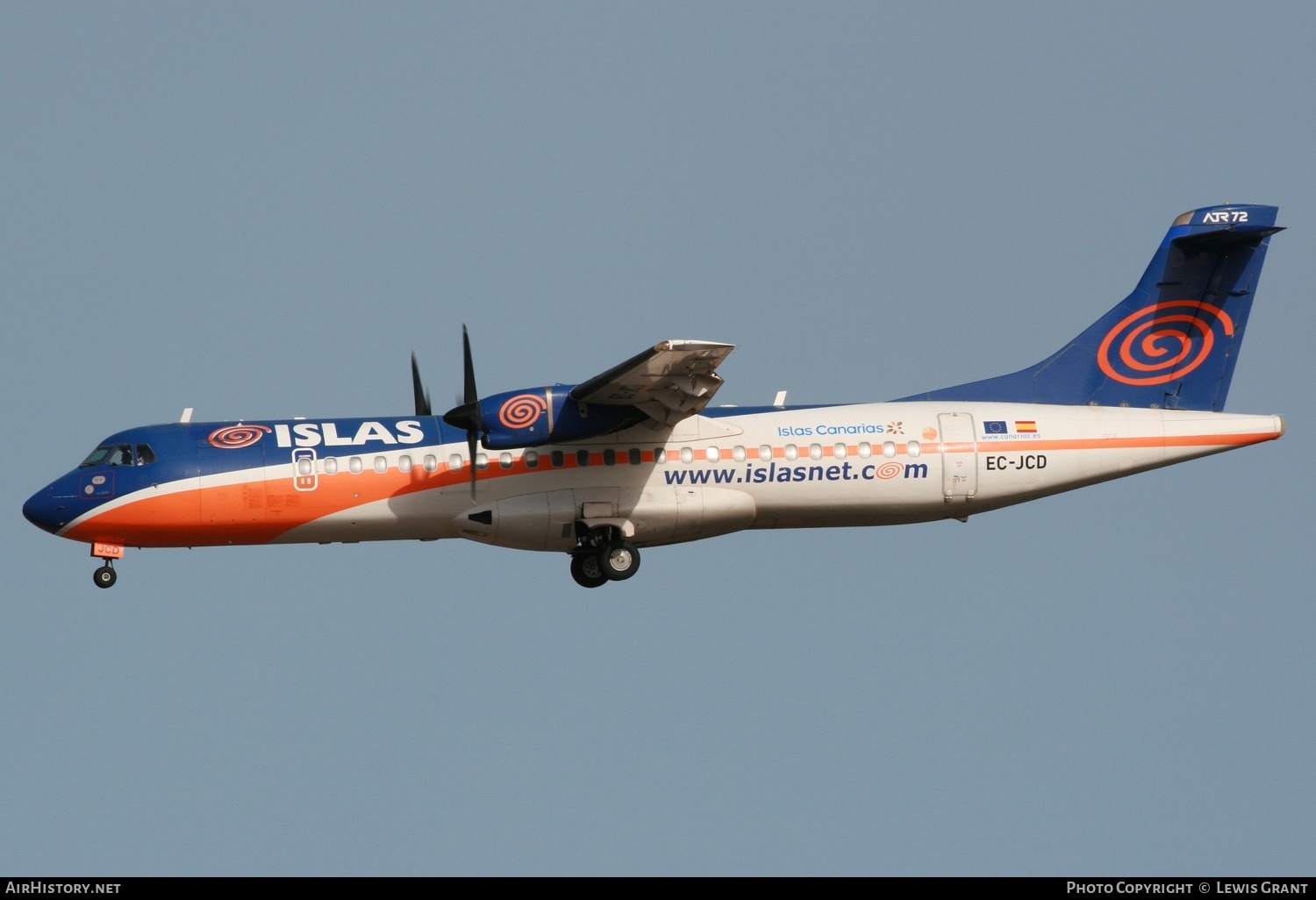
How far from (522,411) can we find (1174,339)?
1124 cm

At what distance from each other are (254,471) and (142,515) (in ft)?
5.82

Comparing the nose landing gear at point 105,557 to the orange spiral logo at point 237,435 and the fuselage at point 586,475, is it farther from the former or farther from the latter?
the orange spiral logo at point 237,435

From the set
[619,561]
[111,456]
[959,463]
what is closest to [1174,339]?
[959,463]

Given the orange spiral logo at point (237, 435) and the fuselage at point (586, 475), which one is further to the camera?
the orange spiral logo at point (237, 435)

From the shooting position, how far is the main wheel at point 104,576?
23.9 m

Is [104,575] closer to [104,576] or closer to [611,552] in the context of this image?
[104,576]

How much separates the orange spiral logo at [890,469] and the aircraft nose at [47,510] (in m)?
12.4

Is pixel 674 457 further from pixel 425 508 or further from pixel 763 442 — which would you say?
pixel 425 508

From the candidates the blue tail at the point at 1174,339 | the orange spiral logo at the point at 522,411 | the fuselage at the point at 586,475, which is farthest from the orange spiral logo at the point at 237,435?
the blue tail at the point at 1174,339

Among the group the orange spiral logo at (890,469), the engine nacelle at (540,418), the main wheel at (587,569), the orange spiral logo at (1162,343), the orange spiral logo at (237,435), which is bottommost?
the main wheel at (587,569)

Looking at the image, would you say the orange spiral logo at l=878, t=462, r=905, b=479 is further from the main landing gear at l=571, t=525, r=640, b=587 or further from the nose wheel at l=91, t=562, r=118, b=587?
the nose wheel at l=91, t=562, r=118, b=587

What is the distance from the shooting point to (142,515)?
2356 cm

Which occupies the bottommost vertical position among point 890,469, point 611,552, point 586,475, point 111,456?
point 611,552

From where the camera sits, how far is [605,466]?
24078 mm
